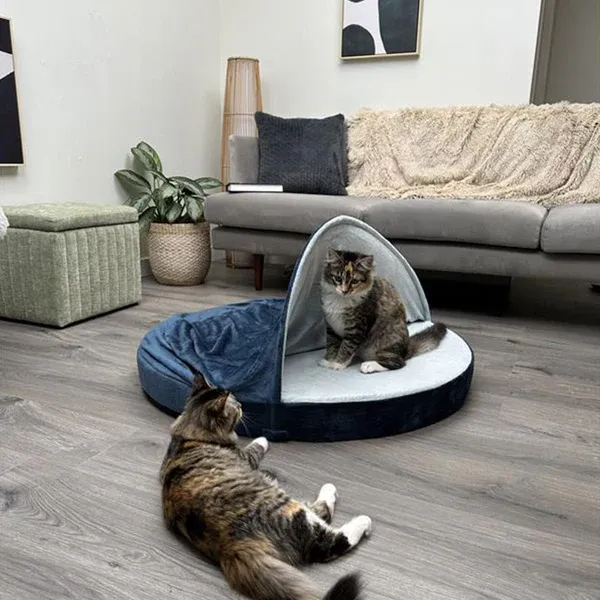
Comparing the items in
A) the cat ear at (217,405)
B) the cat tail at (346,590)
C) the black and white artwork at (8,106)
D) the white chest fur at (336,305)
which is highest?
the black and white artwork at (8,106)

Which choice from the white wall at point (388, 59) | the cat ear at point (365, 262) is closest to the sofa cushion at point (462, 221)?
the cat ear at point (365, 262)

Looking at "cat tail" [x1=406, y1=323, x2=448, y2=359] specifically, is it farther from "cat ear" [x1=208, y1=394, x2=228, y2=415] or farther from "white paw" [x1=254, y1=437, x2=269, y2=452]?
"cat ear" [x1=208, y1=394, x2=228, y2=415]

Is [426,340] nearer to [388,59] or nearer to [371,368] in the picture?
[371,368]

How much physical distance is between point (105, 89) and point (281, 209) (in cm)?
120

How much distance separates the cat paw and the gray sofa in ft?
4.87

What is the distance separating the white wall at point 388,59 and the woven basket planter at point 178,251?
1.29m

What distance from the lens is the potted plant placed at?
3098 millimetres

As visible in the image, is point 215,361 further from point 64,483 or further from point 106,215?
point 106,215

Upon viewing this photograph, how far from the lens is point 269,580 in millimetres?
850

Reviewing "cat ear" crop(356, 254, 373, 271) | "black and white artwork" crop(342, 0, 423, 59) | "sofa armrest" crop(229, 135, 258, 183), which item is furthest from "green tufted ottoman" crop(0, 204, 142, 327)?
"black and white artwork" crop(342, 0, 423, 59)

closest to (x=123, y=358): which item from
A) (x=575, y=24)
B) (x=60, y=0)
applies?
(x=60, y=0)

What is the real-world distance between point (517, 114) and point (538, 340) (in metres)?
1.33

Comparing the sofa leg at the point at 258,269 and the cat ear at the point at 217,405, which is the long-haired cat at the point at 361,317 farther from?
the sofa leg at the point at 258,269

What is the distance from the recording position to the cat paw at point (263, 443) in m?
1.35
